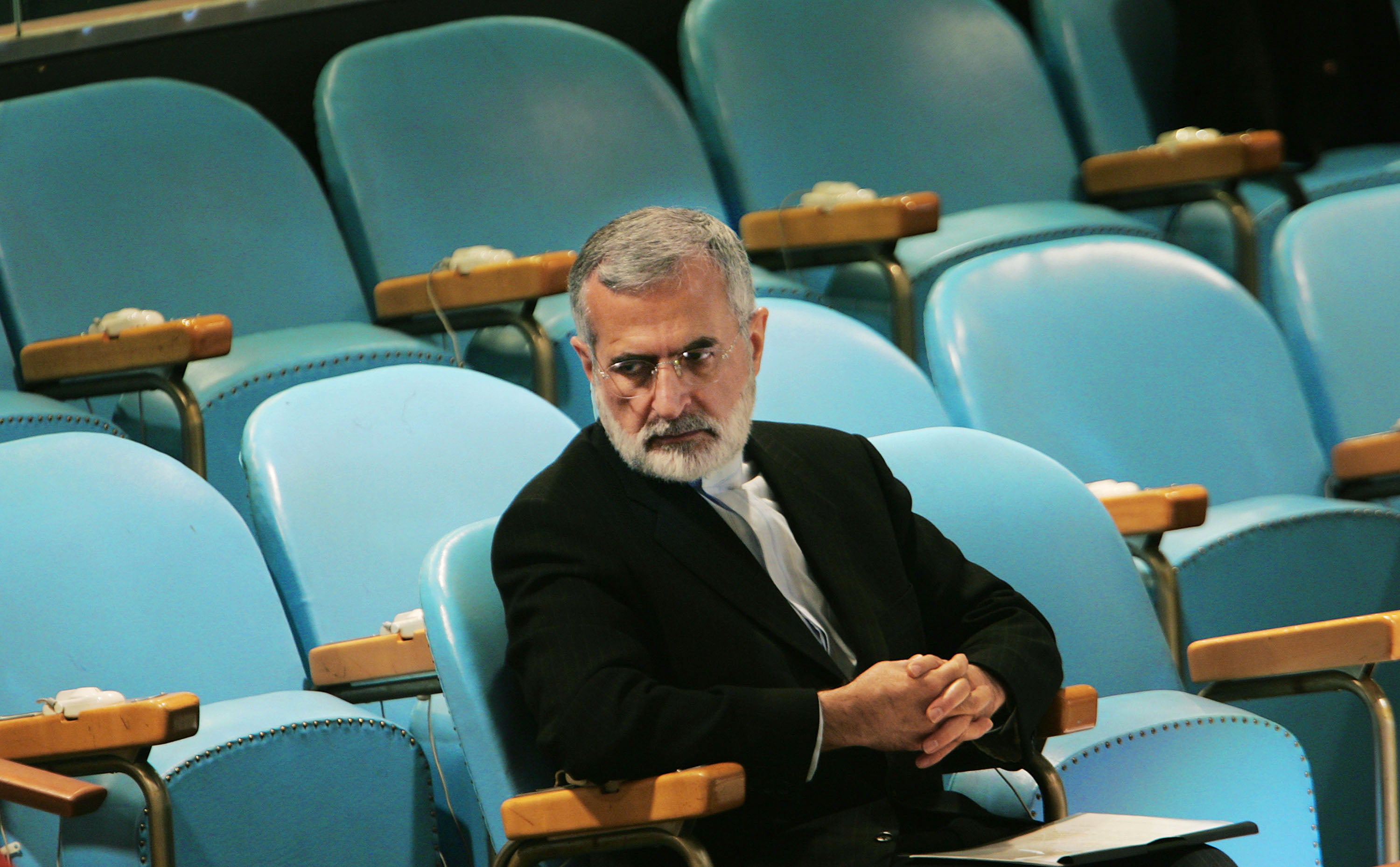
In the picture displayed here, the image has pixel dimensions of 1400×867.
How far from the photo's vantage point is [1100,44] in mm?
3395

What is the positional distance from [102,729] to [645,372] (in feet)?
1.87

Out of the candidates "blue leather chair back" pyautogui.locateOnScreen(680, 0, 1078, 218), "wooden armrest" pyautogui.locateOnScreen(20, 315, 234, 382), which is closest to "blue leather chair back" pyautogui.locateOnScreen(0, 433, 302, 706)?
"wooden armrest" pyautogui.locateOnScreen(20, 315, 234, 382)

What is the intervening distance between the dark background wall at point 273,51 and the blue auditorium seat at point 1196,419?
1.39 meters

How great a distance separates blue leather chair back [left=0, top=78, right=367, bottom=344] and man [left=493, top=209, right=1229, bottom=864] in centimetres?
125

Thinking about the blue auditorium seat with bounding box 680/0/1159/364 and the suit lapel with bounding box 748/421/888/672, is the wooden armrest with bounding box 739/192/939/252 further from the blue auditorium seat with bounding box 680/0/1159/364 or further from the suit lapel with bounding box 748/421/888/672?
the suit lapel with bounding box 748/421/888/672

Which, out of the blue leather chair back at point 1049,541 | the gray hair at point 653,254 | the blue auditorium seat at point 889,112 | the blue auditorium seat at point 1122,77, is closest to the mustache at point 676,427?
the gray hair at point 653,254

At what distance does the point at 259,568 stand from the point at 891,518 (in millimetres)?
781

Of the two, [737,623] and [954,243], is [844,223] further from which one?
[737,623]

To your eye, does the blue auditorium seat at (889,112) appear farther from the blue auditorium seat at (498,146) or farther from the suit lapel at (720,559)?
the suit lapel at (720,559)

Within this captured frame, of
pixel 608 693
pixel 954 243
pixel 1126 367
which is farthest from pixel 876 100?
pixel 608 693

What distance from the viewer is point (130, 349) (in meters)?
2.18

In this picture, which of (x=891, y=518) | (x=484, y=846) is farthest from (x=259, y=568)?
(x=891, y=518)

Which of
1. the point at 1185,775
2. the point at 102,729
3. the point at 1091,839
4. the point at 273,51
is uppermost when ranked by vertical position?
the point at 273,51

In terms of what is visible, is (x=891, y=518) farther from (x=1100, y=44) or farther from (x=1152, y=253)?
(x=1100, y=44)
